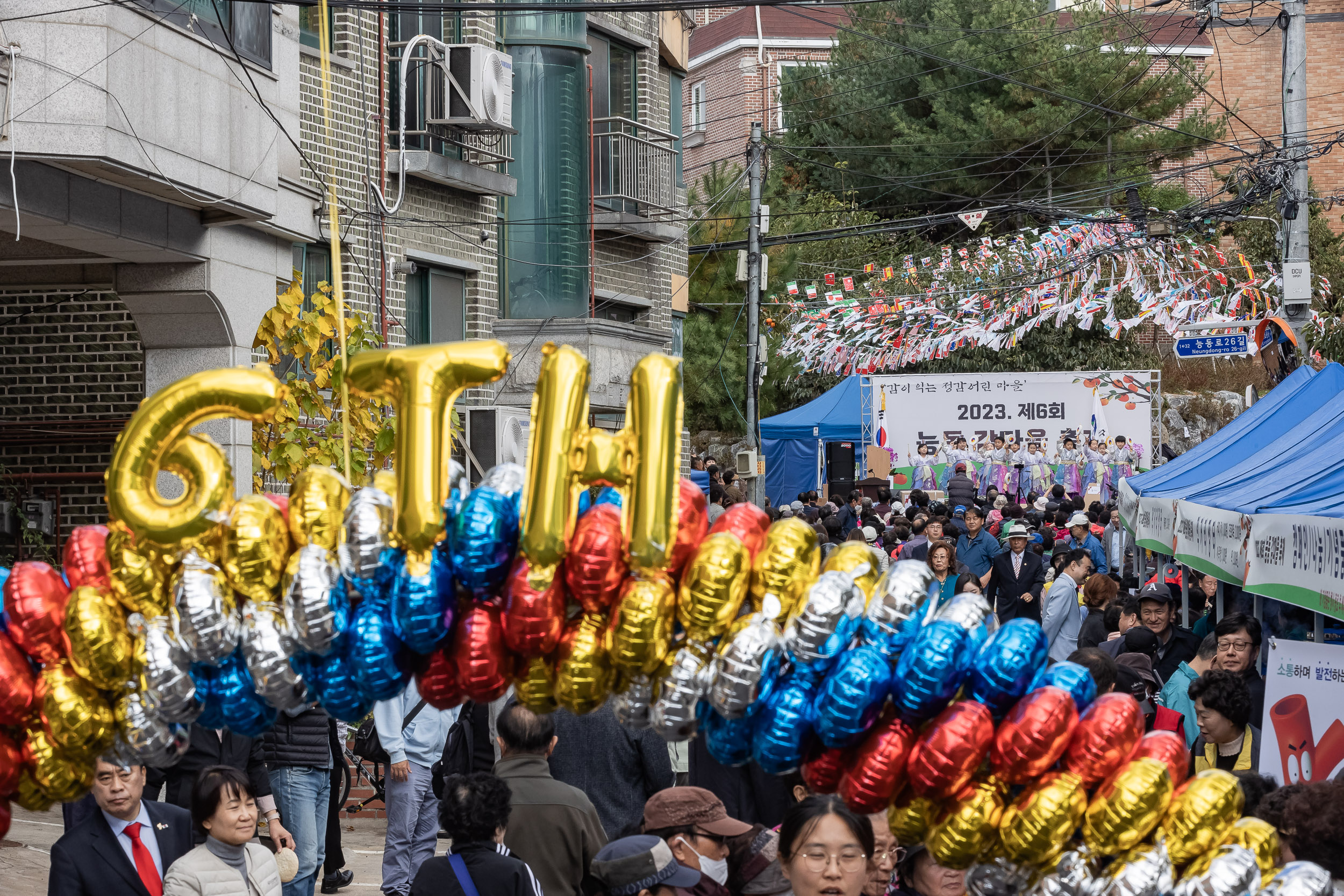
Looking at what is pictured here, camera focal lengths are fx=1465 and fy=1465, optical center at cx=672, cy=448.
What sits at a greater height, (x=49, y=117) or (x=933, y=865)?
(x=49, y=117)

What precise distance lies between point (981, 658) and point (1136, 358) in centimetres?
3792

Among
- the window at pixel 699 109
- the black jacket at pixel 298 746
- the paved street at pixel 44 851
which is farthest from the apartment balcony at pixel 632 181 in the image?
the window at pixel 699 109

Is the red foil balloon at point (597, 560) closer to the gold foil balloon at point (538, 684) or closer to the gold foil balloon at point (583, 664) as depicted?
the gold foil balloon at point (583, 664)

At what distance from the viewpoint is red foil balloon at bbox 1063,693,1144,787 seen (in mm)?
2699

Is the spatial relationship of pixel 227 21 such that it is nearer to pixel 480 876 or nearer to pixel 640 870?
pixel 480 876

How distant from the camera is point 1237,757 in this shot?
6.43m

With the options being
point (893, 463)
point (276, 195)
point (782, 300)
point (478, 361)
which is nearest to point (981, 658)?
point (478, 361)

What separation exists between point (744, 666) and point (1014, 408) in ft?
67.1

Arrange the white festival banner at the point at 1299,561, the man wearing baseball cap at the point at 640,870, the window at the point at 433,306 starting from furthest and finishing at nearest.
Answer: the window at the point at 433,306
the white festival banner at the point at 1299,561
the man wearing baseball cap at the point at 640,870

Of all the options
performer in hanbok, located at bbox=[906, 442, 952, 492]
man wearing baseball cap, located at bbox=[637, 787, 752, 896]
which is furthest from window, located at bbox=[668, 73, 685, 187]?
man wearing baseball cap, located at bbox=[637, 787, 752, 896]

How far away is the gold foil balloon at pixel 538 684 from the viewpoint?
2789 millimetres

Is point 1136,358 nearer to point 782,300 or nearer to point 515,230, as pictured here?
point 782,300

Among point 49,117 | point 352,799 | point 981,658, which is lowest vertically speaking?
point 352,799

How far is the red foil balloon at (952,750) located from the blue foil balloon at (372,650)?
99 cm
